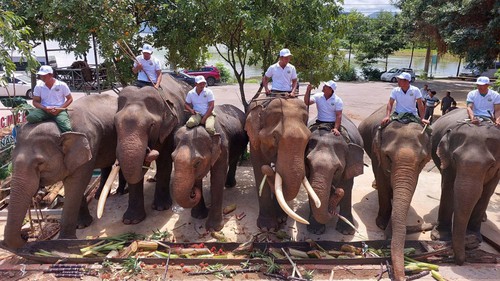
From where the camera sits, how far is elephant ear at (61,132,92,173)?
6984 mm

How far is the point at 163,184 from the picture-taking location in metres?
9.02

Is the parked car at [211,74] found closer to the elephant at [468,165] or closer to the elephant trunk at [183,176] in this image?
the elephant trunk at [183,176]

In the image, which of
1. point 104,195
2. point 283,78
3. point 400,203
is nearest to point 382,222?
point 400,203

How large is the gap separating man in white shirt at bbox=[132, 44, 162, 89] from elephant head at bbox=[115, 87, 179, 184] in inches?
21.4

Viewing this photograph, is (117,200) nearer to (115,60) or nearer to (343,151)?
(115,60)

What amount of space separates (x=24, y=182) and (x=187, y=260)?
9.23 ft

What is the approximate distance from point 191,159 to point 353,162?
2875mm

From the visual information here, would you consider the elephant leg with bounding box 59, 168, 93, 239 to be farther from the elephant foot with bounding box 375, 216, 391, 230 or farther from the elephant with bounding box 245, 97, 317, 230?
the elephant foot with bounding box 375, 216, 391, 230

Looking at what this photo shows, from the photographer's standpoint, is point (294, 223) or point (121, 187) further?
point (121, 187)

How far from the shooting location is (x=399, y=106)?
7.76 meters

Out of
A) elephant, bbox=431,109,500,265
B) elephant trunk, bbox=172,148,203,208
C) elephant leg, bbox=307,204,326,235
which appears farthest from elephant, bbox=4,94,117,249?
elephant, bbox=431,109,500,265

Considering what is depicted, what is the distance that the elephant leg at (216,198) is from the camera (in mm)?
7992

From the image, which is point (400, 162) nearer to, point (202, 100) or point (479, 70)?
point (202, 100)

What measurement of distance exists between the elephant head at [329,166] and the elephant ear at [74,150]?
12.3ft
